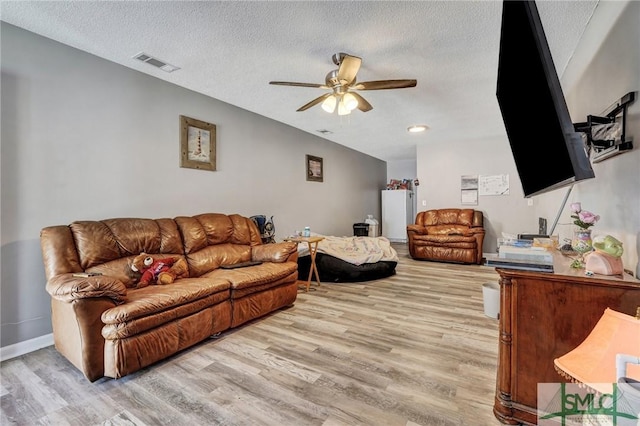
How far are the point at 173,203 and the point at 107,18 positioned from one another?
182 centimetres

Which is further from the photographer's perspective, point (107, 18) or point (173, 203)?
point (173, 203)

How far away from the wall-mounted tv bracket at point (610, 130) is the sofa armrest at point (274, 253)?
8.72ft

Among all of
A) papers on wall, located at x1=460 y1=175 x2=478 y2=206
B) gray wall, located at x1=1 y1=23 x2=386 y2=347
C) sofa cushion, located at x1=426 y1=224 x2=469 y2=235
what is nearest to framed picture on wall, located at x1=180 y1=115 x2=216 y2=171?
gray wall, located at x1=1 y1=23 x2=386 y2=347

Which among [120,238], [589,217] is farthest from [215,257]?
[589,217]

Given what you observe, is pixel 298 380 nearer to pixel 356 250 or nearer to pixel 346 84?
pixel 346 84

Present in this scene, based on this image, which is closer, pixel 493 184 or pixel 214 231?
pixel 214 231

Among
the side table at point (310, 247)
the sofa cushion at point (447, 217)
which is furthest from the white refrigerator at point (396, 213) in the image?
the side table at point (310, 247)

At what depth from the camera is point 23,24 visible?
7.27 feet

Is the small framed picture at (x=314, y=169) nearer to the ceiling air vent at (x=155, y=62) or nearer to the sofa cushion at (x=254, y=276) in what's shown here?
the sofa cushion at (x=254, y=276)

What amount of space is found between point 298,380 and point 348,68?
246cm

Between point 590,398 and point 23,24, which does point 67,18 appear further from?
point 590,398

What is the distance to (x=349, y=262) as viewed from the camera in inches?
162

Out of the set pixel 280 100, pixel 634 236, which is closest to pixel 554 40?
pixel 634 236

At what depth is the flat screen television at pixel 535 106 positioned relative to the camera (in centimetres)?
114
